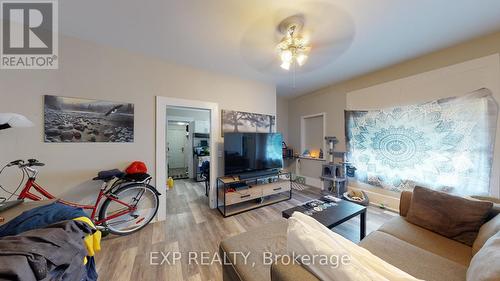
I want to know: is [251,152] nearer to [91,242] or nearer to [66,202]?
[91,242]

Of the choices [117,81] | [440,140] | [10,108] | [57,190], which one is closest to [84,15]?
[117,81]

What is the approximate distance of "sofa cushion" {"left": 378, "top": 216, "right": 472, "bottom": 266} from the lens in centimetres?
117

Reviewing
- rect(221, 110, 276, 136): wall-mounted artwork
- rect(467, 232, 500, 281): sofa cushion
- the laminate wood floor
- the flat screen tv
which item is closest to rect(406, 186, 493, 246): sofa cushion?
rect(467, 232, 500, 281): sofa cushion

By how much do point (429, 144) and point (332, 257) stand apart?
9.82ft

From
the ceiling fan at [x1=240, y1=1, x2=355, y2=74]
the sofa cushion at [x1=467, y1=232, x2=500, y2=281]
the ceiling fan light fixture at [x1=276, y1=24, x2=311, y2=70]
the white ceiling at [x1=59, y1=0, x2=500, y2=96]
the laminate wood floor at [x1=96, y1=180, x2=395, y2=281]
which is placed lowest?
the laminate wood floor at [x1=96, y1=180, x2=395, y2=281]

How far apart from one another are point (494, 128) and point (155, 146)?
14.7 ft

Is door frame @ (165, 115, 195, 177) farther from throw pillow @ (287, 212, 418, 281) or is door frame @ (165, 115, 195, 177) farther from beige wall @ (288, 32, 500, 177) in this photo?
throw pillow @ (287, 212, 418, 281)

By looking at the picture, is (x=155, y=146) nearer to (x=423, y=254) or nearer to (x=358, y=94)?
(x=423, y=254)

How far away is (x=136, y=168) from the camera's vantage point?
7.21 ft

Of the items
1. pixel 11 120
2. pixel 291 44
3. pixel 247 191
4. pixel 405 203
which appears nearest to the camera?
pixel 11 120

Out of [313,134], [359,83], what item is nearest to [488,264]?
[359,83]

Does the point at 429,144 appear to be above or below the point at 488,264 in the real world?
above

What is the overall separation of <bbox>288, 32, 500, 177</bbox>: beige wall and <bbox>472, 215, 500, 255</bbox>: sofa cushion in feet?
7.27

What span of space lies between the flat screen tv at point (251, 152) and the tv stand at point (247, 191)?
15 cm
